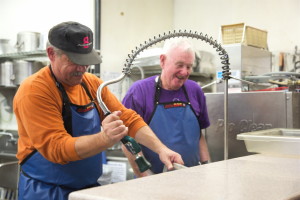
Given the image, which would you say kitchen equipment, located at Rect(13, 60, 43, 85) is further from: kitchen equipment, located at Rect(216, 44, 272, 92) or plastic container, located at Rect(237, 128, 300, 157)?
plastic container, located at Rect(237, 128, 300, 157)

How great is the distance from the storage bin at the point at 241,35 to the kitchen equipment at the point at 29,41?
6.60ft

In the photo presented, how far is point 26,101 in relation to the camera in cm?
153

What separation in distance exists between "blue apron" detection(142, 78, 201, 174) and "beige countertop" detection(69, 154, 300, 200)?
2.77ft

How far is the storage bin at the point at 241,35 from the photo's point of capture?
2729 mm

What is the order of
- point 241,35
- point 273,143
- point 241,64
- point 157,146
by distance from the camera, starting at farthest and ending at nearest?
point 241,35 < point 241,64 < point 157,146 < point 273,143

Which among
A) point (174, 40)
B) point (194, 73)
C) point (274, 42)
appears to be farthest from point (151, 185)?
point (274, 42)

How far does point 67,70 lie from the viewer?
1621 mm

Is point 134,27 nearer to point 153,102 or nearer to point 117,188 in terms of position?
point 153,102

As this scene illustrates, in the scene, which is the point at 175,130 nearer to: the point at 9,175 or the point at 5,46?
the point at 9,175

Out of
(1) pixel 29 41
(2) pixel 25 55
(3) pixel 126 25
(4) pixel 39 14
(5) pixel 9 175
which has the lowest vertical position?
(5) pixel 9 175

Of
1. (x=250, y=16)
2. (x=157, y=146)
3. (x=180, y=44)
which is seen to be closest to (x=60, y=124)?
(x=157, y=146)

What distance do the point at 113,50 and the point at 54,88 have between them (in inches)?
98.6

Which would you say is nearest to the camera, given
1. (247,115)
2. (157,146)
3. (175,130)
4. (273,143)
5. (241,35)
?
(273,143)

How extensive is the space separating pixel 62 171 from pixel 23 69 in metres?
2.56
